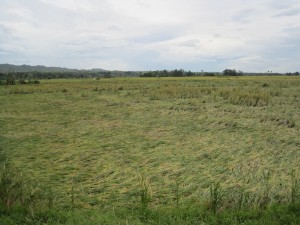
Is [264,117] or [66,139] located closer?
[66,139]

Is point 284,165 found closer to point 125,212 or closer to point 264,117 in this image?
point 125,212

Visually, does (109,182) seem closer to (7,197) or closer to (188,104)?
(7,197)

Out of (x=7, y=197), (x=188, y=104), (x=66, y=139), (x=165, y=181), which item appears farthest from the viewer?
(x=188, y=104)

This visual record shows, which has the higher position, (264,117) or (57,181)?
(264,117)

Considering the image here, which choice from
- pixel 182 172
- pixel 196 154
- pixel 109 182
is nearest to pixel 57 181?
pixel 109 182

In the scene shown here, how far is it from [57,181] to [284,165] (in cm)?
497

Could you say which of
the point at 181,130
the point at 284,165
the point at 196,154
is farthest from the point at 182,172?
the point at 181,130

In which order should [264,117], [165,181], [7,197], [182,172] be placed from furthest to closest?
[264,117] → [182,172] → [165,181] → [7,197]

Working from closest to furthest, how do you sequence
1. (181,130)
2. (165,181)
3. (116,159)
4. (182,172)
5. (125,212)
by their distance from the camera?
(125,212) → (165,181) → (182,172) → (116,159) → (181,130)

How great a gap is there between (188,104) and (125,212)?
45.2 feet

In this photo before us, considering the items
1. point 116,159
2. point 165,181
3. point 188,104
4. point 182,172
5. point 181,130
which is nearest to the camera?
point 165,181

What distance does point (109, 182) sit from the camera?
5.80 meters

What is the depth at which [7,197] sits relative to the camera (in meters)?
4.64

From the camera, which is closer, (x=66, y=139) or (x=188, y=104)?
(x=66, y=139)
